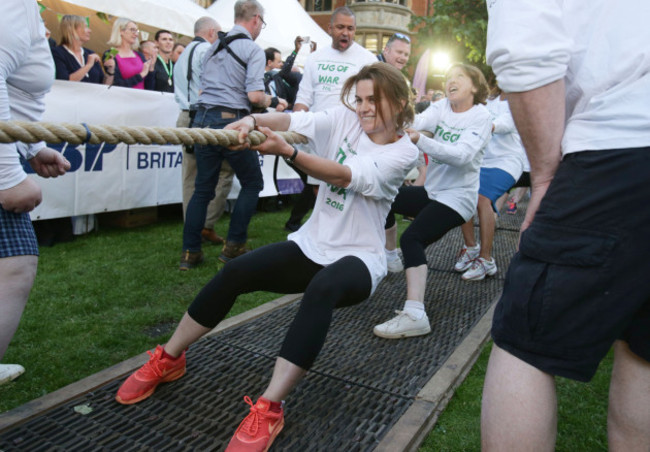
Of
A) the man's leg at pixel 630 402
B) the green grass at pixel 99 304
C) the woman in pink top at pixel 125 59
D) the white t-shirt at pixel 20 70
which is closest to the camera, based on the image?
the man's leg at pixel 630 402

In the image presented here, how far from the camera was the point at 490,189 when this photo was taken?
16.0 ft

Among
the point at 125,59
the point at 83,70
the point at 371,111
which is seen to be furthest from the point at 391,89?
the point at 125,59

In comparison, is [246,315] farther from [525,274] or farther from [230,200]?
[230,200]

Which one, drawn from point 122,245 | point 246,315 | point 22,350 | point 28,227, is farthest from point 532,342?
point 122,245

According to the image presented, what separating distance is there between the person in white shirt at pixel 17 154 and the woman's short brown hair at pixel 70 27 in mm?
4232

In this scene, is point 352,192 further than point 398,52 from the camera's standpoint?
No

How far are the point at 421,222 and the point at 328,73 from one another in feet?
5.97

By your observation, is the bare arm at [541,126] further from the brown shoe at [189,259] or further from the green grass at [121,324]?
the brown shoe at [189,259]

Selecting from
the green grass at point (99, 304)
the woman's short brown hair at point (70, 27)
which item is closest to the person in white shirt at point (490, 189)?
the green grass at point (99, 304)

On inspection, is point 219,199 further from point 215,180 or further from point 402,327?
point 402,327

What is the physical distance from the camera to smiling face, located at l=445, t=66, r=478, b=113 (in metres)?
4.14

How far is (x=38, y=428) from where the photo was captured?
2.18 m

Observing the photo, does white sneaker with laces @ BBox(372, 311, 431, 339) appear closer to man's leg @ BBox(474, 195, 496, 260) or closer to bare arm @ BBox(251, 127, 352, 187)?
bare arm @ BBox(251, 127, 352, 187)

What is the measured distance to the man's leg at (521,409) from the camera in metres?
1.29
